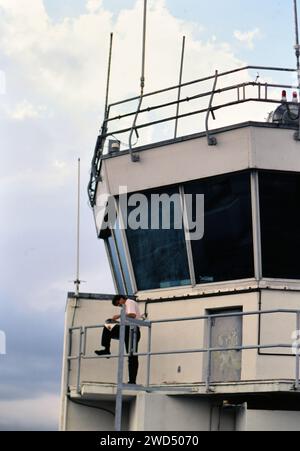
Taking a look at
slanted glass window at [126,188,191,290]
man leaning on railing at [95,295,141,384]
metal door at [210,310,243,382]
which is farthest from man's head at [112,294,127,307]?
metal door at [210,310,243,382]

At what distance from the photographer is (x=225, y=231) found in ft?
67.5

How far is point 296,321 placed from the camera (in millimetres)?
19281

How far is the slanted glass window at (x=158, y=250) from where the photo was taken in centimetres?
2114

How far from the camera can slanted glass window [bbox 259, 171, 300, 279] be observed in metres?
20.2

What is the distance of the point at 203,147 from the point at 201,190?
2.62 ft

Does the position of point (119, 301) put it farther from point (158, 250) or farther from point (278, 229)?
point (278, 229)

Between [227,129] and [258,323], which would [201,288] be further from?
[227,129]

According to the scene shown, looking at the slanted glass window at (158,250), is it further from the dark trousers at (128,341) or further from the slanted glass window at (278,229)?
the slanted glass window at (278,229)

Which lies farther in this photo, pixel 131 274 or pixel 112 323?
pixel 131 274

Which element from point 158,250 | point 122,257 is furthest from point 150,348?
point 122,257

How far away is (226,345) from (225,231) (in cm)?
207

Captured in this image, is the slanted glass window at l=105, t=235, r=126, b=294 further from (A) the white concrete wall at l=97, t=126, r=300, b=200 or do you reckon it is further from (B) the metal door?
(B) the metal door

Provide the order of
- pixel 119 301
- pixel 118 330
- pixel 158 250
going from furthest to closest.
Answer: pixel 158 250 < pixel 119 301 < pixel 118 330

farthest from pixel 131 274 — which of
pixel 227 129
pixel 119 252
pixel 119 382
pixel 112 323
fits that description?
pixel 119 382
